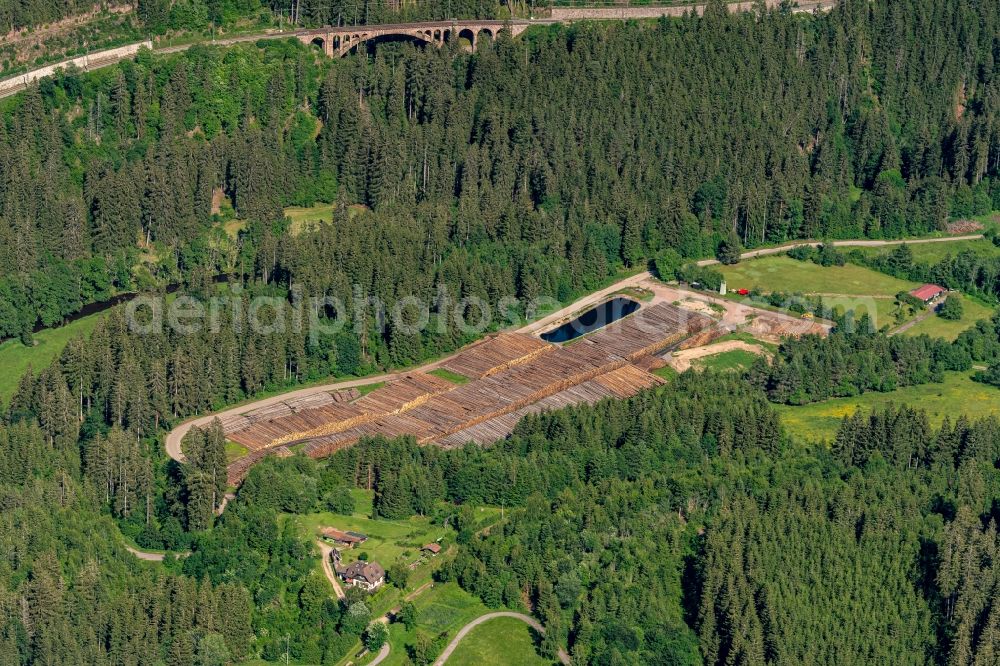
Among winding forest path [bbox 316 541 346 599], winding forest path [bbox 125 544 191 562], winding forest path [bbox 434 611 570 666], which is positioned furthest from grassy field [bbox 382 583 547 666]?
winding forest path [bbox 125 544 191 562]

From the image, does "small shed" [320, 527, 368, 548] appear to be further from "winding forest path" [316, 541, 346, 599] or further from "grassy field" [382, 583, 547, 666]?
"grassy field" [382, 583, 547, 666]

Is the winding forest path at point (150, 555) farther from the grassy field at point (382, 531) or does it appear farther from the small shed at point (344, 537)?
the small shed at point (344, 537)

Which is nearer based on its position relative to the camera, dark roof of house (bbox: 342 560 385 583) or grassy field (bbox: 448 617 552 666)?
grassy field (bbox: 448 617 552 666)

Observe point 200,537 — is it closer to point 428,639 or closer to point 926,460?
point 428,639

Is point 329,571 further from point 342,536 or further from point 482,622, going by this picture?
point 482,622

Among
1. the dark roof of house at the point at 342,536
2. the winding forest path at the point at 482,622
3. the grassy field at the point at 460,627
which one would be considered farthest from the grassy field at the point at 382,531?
the winding forest path at the point at 482,622

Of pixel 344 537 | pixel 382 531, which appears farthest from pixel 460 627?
pixel 344 537
